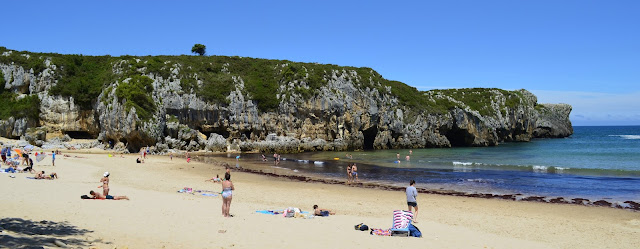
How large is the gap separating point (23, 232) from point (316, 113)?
50.5m

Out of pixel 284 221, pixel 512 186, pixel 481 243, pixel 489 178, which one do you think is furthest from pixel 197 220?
pixel 489 178

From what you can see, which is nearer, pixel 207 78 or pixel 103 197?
pixel 103 197

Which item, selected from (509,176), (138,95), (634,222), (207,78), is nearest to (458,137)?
(509,176)

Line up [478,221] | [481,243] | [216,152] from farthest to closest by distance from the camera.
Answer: [216,152]
[478,221]
[481,243]

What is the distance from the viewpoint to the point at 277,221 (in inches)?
499

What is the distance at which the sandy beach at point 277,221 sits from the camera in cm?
945

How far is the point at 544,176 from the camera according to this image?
100 feet

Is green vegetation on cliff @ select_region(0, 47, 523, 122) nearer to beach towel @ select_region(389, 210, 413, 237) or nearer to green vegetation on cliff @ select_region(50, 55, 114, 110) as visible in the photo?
green vegetation on cliff @ select_region(50, 55, 114, 110)

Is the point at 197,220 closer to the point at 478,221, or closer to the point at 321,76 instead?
the point at 478,221

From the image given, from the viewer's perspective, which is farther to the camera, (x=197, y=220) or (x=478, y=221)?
(x=478, y=221)

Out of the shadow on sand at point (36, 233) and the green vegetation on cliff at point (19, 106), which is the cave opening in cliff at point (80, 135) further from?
the shadow on sand at point (36, 233)

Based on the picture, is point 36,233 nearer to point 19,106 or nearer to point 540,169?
point 540,169

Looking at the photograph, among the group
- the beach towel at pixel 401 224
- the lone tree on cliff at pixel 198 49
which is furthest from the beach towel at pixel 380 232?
the lone tree on cliff at pixel 198 49

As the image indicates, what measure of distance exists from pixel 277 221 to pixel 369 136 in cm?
5318
